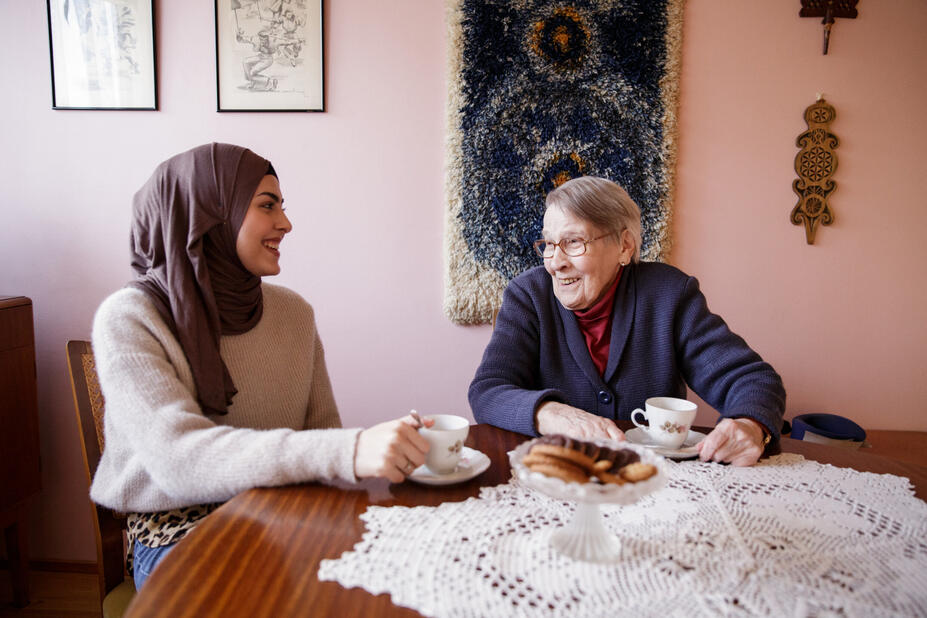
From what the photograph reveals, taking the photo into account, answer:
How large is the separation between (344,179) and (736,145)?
1581mm

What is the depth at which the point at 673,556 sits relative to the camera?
711 millimetres

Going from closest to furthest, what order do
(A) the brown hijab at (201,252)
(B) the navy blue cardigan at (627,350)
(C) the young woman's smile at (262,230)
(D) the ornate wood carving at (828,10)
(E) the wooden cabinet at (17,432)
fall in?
(A) the brown hijab at (201,252), (C) the young woman's smile at (262,230), (B) the navy blue cardigan at (627,350), (E) the wooden cabinet at (17,432), (D) the ornate wood carving at (828,10)

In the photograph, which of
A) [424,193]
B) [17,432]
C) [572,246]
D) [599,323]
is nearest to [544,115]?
[424,193]

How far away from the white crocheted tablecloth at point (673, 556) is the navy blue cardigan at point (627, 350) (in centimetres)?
52

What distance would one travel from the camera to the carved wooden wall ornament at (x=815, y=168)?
218 cm

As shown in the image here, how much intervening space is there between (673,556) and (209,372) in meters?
0.94

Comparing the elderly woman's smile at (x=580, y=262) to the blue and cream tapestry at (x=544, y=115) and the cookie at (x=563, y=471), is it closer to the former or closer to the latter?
the blue and cream tapestry at (x=544, y=115)

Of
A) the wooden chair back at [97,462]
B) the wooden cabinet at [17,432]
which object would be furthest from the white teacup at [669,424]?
the wooden cabinet at [17,432]

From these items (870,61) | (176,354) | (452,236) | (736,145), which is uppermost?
(870,61)

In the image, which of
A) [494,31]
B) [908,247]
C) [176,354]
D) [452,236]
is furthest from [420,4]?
[908,247]

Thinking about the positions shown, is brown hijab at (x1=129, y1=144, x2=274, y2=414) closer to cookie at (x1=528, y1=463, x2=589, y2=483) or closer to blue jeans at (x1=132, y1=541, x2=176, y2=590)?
blue jeans at (x1=132, y1=541, x2=176, y2=590)

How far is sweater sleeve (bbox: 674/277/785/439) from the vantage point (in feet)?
4.03

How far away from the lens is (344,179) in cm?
228

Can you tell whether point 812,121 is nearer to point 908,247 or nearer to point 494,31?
point 908,247
